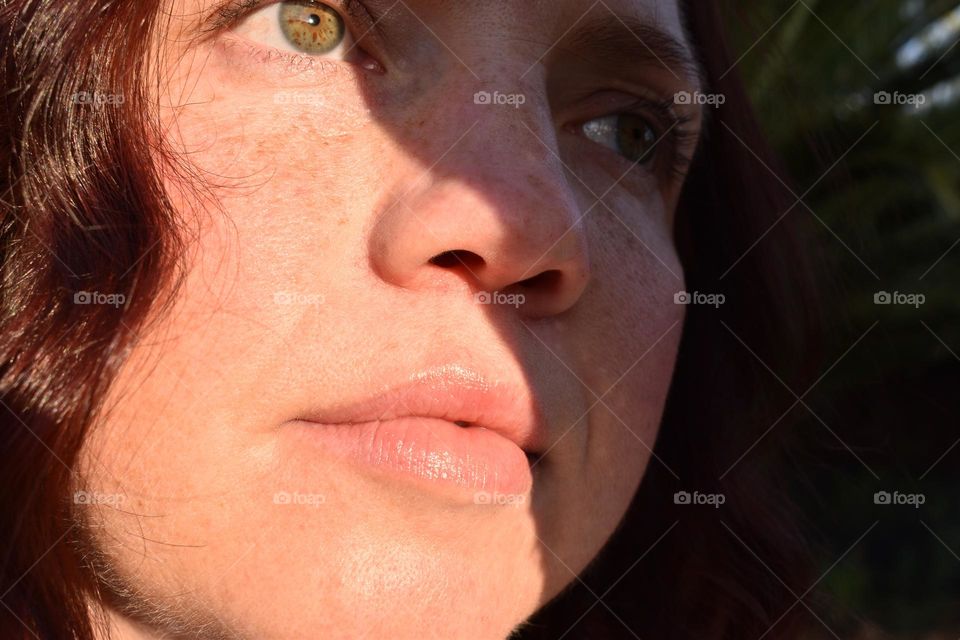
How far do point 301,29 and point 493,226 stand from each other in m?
0.38

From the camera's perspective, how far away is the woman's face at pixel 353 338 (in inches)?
42.1

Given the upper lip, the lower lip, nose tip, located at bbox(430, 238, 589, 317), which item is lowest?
the lower lip

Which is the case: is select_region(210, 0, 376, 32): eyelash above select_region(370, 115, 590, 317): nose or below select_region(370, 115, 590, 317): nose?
above

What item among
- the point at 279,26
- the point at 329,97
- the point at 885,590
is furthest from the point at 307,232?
the point at 885,590

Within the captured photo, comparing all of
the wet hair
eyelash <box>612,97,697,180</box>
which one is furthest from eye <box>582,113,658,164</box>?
the wet hair

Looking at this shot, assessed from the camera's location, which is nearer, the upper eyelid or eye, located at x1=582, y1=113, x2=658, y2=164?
the upper eyelid

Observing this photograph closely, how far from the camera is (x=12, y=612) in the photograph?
1121 mm

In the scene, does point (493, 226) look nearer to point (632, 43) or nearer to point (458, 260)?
point (458, 260)

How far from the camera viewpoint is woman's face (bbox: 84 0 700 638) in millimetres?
1069

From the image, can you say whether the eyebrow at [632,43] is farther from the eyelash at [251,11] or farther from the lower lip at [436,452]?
the lower lip at [436,452]

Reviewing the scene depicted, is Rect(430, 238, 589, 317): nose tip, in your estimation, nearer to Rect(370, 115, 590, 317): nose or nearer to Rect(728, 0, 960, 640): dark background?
Rect(370, 115, 590, 317): nose

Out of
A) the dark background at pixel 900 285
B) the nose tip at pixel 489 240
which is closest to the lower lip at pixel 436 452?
the nose tip at pixel 489 240

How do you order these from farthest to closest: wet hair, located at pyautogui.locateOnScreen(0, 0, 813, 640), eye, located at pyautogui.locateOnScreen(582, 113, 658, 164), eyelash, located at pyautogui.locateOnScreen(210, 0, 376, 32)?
1. eye, located at pyautogui.locateOnScreen(582, 113, 658, 164)
2. eyelash, located at pyautogui.locateOnScreen(210, 0, 376, 32)
3. wet hair, located at pyautogui.locateOnScreen(0, 0, 813, 640)

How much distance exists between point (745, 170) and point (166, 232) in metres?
1.32
